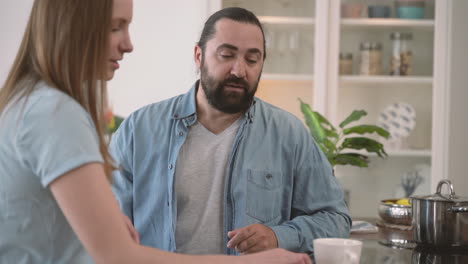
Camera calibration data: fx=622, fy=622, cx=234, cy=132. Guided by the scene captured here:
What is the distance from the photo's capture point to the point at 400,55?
3.80 meters

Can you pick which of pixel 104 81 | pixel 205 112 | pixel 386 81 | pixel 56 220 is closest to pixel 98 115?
pixel 104 81

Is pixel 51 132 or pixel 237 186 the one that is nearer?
pixel 51 132

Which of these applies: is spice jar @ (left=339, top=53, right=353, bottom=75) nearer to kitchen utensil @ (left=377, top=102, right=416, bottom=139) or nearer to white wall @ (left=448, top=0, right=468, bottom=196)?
kitchen utensil @ (left=377, top=102, right=416, bottom=139)

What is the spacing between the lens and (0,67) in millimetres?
3918

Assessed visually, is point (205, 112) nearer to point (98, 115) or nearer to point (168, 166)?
point (168, 166)

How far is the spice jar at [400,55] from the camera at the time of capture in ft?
12.4

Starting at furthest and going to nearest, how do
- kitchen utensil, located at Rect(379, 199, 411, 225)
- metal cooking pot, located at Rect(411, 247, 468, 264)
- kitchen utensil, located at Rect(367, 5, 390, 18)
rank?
kitchen utensil, located at Rect(367, 5, 390, 18) → kitchen utensil, located at Rect(379, 199, 411, 225) → metal cooking pot, located at Rect(411, 247, 468, 264)

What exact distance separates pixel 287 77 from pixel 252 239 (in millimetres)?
2433

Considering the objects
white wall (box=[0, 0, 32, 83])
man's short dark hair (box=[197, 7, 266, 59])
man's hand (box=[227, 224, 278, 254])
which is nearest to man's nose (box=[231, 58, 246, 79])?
man's short dark hair (box=[197, 7, 266, 59])

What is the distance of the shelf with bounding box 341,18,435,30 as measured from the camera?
3.73 m

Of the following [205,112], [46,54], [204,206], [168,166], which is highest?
[46,54]

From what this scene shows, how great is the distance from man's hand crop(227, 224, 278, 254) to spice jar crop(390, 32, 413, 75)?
2.53 metres

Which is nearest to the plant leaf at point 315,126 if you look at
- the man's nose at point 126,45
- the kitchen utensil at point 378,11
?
the kitchen utensil at point 378,11

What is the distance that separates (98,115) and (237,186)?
0.76 metres
